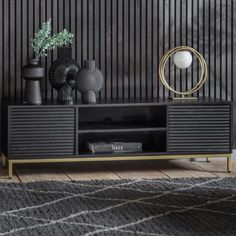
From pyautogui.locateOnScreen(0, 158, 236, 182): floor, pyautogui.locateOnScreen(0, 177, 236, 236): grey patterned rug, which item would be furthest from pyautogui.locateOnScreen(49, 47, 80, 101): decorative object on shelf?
pyautogui.locateOnScreen(0, 177, 236, 236): grey patterned rug

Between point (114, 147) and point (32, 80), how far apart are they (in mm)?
671

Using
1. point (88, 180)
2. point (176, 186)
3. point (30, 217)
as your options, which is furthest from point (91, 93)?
point (30, 217)

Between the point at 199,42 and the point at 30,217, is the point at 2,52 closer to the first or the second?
the point at 199,42

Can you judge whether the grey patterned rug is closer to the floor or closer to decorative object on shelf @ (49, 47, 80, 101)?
the floor

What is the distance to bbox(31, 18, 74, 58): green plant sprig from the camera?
4621 millimetres

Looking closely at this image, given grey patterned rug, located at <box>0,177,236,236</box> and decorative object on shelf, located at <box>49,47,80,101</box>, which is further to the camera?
decorative object on shelf, located at <box>49,47,80,101</box>

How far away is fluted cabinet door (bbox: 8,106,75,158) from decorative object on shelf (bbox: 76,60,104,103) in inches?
7.4

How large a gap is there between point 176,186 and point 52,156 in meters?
0.84

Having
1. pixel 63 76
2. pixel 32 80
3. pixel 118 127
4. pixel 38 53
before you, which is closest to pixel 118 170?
pixel 118 127

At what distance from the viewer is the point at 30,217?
3.30 m

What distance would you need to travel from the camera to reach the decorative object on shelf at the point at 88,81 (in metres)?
4.57

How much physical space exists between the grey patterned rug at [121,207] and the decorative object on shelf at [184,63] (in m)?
0.85

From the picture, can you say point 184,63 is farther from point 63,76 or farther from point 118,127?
point 63,76

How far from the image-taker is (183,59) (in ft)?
15.8
